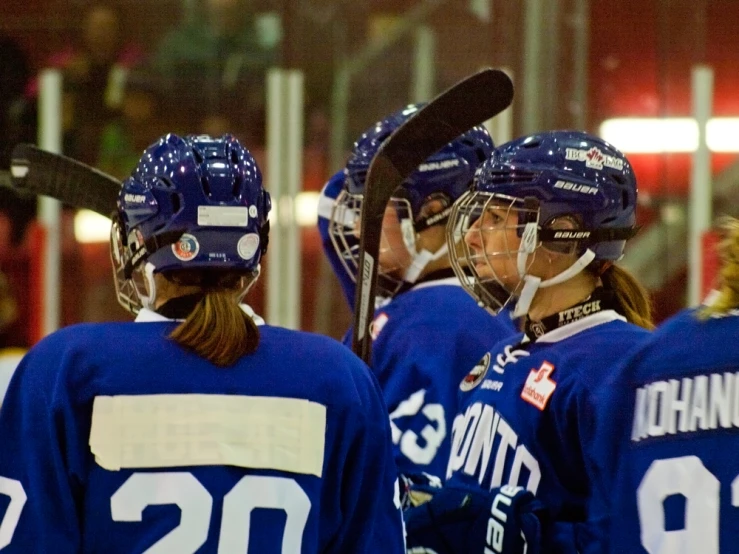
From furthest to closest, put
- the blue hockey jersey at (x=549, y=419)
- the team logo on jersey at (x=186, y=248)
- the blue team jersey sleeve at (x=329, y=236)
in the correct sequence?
1. the blue team jersey sleeve at (x=329, y=236)
2. the blue hockey jersey at (x=549, y=419)
3. the team logo on jersey at (x=186, y=248)

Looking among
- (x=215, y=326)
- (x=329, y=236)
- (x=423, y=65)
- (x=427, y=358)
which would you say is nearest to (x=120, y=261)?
(x=215, y=326)

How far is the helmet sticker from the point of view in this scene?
163 cm

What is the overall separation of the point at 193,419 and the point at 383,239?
102 cm

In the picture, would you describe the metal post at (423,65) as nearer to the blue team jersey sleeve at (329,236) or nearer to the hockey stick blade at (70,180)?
the blue team jersey sleeve at (329,236)

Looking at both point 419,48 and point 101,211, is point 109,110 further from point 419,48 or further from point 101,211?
point 101,211

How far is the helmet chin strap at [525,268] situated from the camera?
196cm

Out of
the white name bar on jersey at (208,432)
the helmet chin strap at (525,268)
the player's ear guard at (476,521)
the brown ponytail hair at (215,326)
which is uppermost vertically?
the helmet chin strap at (525,268)

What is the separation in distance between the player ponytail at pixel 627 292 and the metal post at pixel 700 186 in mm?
2552

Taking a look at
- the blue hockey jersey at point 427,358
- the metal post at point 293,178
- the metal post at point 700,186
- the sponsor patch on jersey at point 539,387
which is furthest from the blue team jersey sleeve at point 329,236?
the metal post at point 700,186

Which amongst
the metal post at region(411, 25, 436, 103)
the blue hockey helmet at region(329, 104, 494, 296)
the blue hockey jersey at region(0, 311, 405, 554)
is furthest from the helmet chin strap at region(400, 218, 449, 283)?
the metal post at region(411, 25, 436, 103)

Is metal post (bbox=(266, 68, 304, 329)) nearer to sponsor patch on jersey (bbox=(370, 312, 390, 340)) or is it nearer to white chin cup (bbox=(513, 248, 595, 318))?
sponsor patch on jersey (bbox=(370, 312, 390, 340))

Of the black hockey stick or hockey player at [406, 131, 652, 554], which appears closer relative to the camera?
hockey player at [406, 131, 652, 554]

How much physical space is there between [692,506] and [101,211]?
1443mm

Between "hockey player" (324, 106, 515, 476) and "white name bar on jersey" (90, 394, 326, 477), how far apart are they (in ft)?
2.29
